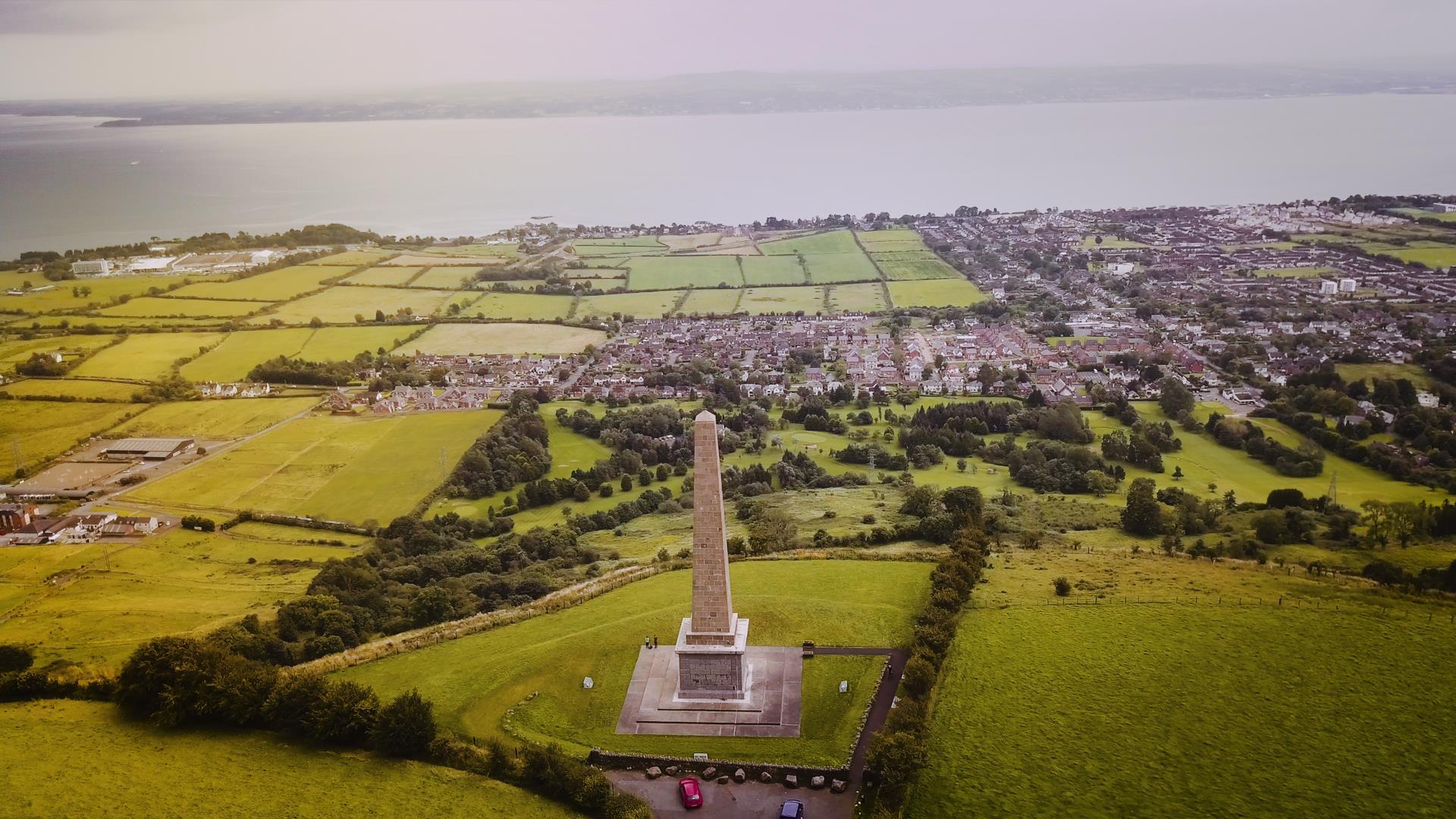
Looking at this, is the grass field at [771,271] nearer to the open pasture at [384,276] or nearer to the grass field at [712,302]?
the grass field at [712,302]

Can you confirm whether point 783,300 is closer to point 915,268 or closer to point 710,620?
point 915,268

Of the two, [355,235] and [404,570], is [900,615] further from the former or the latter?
[355,235]

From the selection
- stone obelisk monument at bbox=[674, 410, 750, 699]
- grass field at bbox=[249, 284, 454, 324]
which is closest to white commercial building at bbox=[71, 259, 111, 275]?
grass field at bbox=[249, 284, 454, 324]

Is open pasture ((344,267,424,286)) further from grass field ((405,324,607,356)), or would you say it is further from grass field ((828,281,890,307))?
grass field ((828,281,890,307))

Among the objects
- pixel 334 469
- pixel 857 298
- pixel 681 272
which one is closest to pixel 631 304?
pixel 681 272

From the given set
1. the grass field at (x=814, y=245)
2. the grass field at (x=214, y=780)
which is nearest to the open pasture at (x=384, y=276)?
the grass field at (x=814, y=245)
